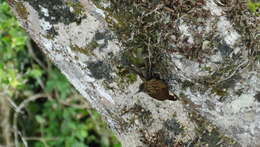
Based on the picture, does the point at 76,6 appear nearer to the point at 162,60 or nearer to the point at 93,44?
the point at 93,44

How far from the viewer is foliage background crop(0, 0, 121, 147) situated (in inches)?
105

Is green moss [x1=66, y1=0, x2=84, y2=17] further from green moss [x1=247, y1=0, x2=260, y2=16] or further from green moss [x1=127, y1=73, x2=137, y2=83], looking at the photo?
green moss [x1=247, y1=0, x2=260, y2=16]

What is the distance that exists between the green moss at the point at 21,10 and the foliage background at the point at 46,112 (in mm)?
1147

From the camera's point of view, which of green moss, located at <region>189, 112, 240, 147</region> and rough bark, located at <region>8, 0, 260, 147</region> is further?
green moss, located at <region>189, 112, 240, 147</region>

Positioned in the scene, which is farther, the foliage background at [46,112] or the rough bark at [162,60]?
the foliage background at [46,112]

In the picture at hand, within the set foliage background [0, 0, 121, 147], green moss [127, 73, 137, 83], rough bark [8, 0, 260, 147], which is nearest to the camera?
rough bark [8, 0, 260, 147]

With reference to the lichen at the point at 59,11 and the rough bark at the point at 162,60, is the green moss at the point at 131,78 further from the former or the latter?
the lichen at the point at 59,11

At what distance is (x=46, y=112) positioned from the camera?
9.52 feet

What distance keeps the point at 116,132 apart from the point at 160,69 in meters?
0.31

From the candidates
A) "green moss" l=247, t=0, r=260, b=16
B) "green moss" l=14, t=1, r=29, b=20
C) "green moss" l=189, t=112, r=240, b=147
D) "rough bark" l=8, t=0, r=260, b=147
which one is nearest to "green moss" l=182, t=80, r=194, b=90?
"rough bark" l=8, t=0, r=260, b=147

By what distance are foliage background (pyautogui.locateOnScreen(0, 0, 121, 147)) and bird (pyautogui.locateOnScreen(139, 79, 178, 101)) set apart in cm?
132

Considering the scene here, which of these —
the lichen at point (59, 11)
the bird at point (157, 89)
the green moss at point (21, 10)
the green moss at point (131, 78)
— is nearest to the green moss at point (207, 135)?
the bird at point (157, 89)

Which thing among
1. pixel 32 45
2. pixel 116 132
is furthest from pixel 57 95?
pixel 116 132

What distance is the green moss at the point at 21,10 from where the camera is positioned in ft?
4.17
